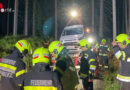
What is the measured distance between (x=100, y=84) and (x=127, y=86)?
4281mm

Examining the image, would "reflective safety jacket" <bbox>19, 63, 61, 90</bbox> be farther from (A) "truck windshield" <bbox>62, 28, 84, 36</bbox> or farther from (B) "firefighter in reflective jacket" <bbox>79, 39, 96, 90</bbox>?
(A) "truck windshield" <bbox>62, 28, 84, 36</bbox>

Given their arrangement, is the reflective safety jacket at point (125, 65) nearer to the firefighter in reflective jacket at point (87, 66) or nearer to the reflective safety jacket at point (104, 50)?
the firefighter in reflective jacket at point (87, 66)

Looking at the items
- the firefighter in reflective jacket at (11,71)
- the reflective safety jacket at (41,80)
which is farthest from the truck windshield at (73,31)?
the reflective safety jacket at (41,80)

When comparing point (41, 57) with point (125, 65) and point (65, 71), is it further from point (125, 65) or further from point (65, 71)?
point (125, 65)

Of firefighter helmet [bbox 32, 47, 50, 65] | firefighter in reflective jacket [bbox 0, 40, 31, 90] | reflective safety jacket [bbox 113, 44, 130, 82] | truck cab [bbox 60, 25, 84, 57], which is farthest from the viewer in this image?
truck cab [bbox 60, 25, 84, 57]

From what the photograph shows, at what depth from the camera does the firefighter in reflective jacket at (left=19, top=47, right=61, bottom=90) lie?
2963mm

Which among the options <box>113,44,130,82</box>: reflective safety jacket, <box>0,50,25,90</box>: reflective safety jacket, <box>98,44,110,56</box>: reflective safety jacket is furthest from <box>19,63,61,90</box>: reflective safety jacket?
<box>98,44,110,56</box>: reflective safety jacket

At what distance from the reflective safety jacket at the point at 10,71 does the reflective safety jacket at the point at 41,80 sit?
0.74 metres

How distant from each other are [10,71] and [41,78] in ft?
3.51

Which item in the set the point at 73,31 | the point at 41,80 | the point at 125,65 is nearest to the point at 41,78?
the point at 41,80

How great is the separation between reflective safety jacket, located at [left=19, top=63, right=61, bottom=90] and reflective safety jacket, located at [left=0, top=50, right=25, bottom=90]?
2.42ft

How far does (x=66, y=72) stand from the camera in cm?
391

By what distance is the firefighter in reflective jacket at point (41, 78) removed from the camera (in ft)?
9.72

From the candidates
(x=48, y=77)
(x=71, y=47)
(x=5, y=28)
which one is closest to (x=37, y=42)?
(x=71, y=47)
